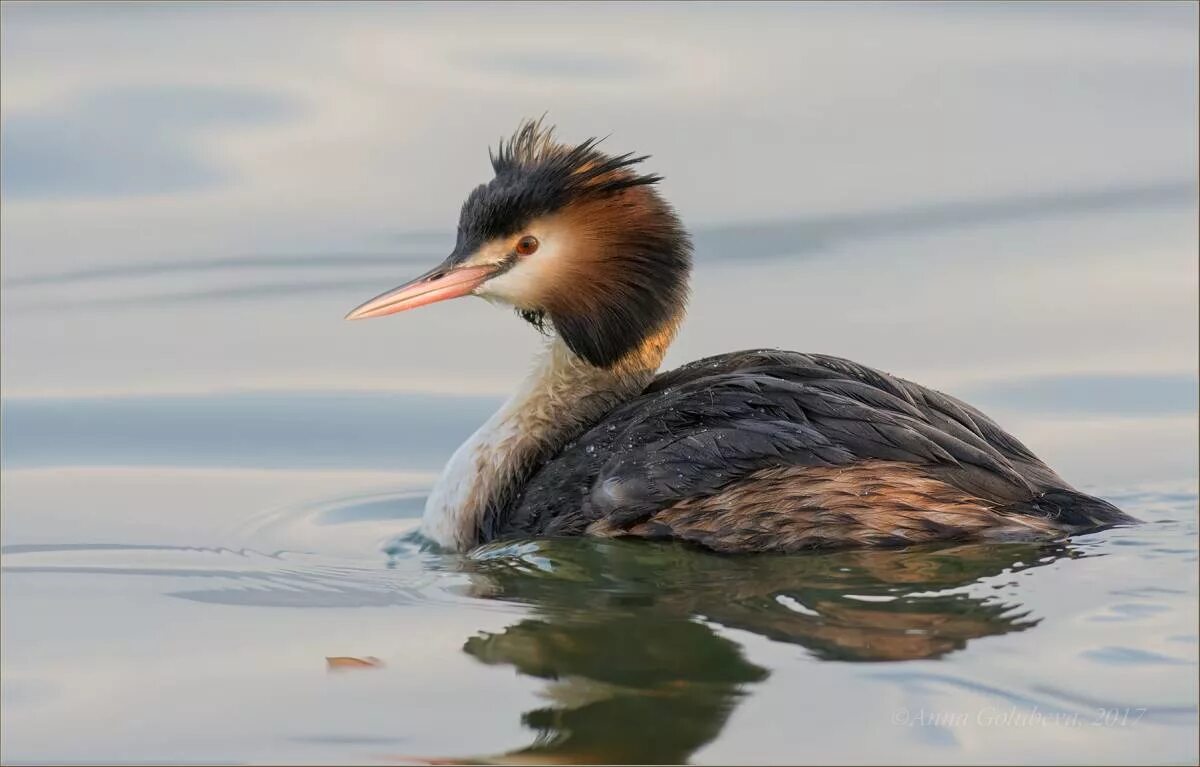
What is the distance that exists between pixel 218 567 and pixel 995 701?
9.92 feet

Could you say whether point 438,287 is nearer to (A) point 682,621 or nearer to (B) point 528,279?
(B) point 528,279

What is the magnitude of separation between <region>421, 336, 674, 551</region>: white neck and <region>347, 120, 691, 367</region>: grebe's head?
7cm

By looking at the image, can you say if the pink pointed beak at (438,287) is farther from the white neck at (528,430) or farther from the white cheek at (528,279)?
the white neck at (528,430)

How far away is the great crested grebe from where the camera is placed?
7.29 meters

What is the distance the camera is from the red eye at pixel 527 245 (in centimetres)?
809

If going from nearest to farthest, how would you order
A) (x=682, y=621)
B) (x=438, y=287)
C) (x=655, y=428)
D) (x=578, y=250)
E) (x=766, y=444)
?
(x=682, y=621)
(x=766, y=444)
(x=655, y=428)
(x=578, y=250)
(x=438, y=287)

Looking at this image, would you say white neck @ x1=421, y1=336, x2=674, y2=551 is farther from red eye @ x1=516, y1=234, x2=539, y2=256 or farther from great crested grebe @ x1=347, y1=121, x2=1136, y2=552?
red eye @ x1=516, y1=234, x2=539, y2=256

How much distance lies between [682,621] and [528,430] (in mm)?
1613

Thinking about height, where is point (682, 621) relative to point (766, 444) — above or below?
below

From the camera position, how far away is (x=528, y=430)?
Result: 26.5 ft

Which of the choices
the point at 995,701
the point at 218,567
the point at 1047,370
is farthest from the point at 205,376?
the point at 995,701

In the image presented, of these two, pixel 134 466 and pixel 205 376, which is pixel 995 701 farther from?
pixel 205 376

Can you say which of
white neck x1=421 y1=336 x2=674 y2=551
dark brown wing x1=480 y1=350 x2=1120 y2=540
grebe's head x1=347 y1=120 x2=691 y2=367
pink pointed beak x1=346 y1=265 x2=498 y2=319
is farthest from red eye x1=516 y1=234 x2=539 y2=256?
dark brown wing x1=480 y1=350 x2=1120 y2=540

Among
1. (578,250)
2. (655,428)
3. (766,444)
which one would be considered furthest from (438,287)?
(766,444)
